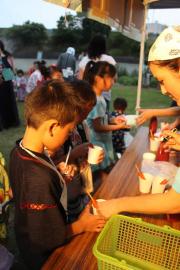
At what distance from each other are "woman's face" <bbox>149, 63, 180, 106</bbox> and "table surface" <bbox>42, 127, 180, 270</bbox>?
0.62 m

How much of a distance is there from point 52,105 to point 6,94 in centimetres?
510

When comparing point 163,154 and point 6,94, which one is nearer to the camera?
point 163,154

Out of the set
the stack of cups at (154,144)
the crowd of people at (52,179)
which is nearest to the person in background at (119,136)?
the stack of cups at (154,144)

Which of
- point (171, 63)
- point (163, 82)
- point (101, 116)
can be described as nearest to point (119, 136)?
point (101, 116)

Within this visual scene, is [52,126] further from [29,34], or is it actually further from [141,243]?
[29,34]

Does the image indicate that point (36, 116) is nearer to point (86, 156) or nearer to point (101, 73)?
point (86, 156)

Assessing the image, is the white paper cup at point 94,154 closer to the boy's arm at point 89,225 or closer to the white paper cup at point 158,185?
the white paper cup at point 158,185

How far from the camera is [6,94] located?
19.5ft

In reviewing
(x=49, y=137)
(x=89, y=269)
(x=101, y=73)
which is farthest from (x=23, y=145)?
(x=101, y=73)

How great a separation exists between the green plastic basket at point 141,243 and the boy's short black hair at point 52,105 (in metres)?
0.50

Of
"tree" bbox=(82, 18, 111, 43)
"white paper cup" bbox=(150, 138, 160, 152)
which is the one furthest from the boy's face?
"tree" bbox=(82, 18, 111, 43)

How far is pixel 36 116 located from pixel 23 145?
0.49ft

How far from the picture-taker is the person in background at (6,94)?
5527 millimetres

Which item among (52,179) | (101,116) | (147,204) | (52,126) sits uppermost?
(52,126)
